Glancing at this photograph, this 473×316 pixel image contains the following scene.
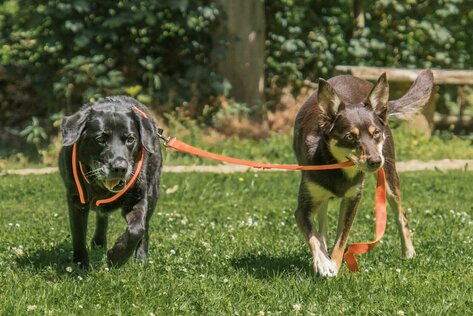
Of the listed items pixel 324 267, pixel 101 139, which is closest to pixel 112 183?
pixel 101 139

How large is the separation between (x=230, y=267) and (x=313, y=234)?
0.62m

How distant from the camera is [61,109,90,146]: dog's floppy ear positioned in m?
5.96

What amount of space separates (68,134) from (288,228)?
9.34 feet

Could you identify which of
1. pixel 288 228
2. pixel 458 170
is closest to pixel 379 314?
pixel 288 228

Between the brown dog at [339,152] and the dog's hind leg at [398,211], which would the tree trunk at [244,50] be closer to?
the dog's hind leg at [398,211]

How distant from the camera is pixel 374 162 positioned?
5.93 metres

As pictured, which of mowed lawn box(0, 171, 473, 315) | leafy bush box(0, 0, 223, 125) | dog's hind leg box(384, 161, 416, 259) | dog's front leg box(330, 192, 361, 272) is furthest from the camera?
leafy bush box(0, 0, 223, 125)

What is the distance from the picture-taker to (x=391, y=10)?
16.7 metres

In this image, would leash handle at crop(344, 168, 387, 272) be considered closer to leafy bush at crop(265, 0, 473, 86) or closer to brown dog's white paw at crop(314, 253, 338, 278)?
brown dog's white paw at crop(314, 253, 338, 278)

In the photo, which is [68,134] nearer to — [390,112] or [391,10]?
[390,112]

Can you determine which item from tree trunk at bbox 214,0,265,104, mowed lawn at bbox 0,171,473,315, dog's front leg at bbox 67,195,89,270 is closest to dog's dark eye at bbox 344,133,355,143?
mowed lawn at bbox 0,171,473,315

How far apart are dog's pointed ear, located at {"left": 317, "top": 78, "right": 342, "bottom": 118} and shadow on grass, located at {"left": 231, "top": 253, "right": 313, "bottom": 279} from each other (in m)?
1.10

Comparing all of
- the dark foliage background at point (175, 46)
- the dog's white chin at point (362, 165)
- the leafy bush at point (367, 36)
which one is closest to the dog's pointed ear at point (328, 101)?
the dog's white chin at point (362, 165)

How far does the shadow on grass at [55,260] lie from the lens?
20.1 feet
